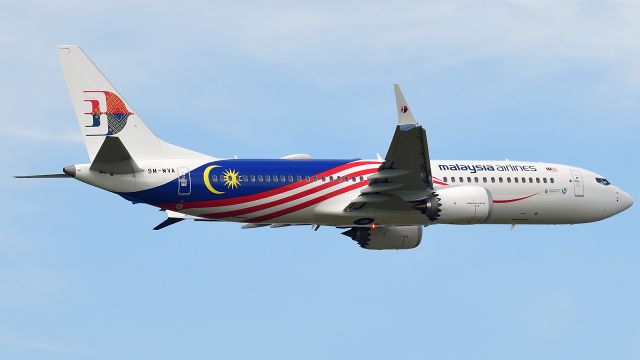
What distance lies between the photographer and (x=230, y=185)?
49.9 metres

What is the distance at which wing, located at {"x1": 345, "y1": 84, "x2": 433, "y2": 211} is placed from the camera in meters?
47.1

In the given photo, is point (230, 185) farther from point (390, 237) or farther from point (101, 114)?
point (390, 237)

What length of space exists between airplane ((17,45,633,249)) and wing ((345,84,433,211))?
39 mm

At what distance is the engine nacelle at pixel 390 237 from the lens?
57.3m

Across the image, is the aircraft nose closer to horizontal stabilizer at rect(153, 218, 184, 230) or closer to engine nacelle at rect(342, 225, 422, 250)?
engine nacelle at rect(342, 225, 422, 250)

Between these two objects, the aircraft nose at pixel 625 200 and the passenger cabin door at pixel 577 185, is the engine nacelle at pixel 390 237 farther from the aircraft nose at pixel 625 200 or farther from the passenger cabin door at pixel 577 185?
the aircraft nose at pixel 625 200

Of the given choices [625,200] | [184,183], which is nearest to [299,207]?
[184,183]

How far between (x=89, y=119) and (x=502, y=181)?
17.3m

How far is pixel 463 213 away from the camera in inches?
2050

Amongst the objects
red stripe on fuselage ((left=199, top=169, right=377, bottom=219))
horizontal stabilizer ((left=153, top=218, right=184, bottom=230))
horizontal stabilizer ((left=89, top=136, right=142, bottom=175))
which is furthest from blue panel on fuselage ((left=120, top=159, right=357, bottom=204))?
horizontal stabilizer ((left=153, top=218, right=184, bottom=230))

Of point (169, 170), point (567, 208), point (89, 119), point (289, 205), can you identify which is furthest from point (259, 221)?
point (567, 208)

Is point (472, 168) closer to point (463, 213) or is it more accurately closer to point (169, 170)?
point (463, 213)

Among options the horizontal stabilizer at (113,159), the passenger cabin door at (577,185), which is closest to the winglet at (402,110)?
the horizontal stabilizer at (113,159)

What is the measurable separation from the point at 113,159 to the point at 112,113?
3245 millimetres
